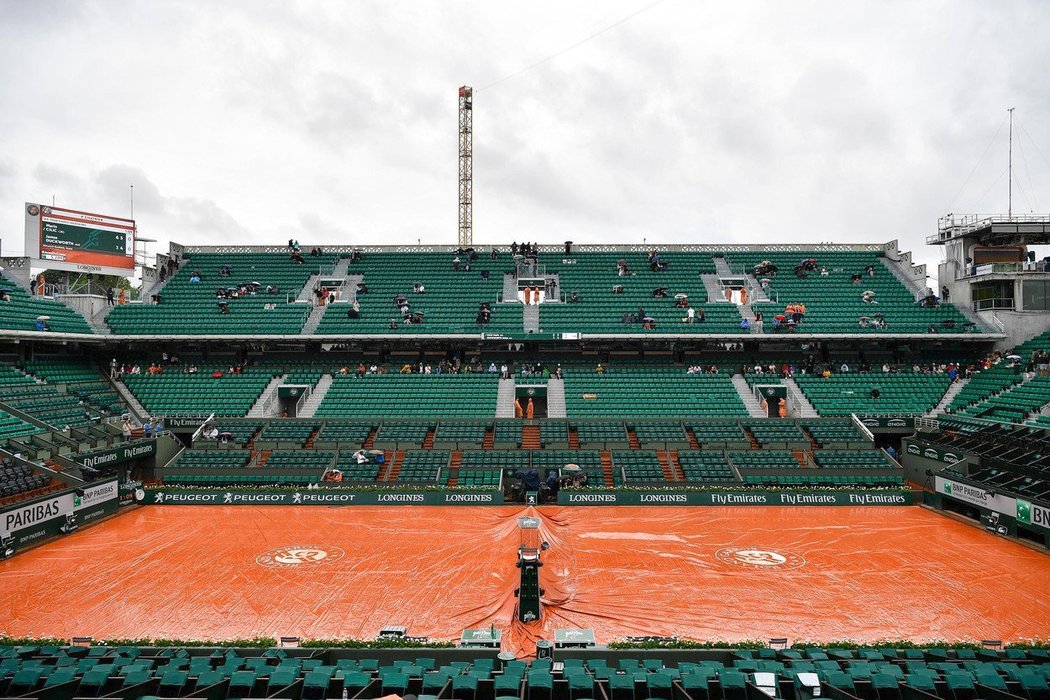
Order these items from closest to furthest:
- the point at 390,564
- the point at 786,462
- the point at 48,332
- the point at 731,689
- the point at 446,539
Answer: the point at 731,689 < the point at 390,564 < the point at 446,539 < the point at 786,462 < the point at 48,332

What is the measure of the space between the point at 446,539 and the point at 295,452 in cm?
1434

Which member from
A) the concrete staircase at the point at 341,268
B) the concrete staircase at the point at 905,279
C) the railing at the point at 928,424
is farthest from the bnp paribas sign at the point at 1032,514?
the concrete staircase at the point at 341,268

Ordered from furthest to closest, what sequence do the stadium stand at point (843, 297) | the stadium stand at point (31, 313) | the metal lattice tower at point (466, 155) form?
the metal lattice tower at point (466, 155)
the stadium stand at point (843, 297)
the stadium stand at point (31, 313)

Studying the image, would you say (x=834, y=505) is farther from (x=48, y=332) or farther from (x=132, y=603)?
(x=48, y=332)

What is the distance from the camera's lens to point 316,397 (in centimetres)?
3891

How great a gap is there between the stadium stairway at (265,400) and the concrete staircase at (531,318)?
696 inches

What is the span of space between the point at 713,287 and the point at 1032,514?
89.7 feet

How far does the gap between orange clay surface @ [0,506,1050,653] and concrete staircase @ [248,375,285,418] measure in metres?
11.1

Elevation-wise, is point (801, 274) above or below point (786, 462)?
above

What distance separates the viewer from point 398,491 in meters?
28.8

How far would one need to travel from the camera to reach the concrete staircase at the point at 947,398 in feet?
119

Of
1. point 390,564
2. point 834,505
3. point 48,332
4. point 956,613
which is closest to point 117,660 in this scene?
point 390,564

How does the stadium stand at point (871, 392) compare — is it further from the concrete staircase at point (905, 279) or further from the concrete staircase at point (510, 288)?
the concrete staircase at point (510, 288)

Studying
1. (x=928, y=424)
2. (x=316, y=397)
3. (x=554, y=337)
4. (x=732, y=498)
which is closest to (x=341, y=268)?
(x=316, y=397)
